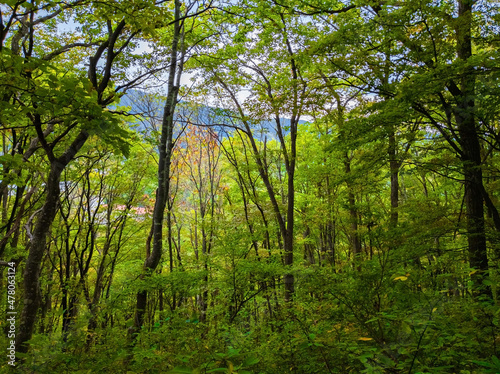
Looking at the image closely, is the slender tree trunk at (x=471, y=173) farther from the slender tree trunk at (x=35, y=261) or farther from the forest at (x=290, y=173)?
the slender tree trunk at (x=35, y=261)

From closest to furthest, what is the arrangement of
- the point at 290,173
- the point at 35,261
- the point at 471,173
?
1. the point at 35,261
2. the point at 471,173
3. the point at 290,173

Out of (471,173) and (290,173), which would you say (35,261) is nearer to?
(290,173)

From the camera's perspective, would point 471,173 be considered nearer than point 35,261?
No

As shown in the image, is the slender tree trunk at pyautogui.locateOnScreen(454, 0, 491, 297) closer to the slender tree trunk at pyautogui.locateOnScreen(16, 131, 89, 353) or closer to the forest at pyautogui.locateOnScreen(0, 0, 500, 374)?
the forest at pyautogui.locateOnScreen(0, 0, 500, 374)

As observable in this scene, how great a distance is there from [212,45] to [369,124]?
635 cm

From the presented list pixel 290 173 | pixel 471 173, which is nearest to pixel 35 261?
pixel 290 173

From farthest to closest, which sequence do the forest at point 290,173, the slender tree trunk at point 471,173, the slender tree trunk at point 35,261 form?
the slender tree trunk at point 471,173, the slender tree trunk at point 35,261, the forest at point 290,173

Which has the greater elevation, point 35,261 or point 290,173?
point 290,173

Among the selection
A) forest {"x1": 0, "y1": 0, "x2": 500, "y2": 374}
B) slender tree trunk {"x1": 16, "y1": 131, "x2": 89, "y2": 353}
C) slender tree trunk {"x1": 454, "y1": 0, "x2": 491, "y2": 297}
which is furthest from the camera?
slender tree trunk {"x1": 454, "y1": 0, "x2": 491, "y2": 297}

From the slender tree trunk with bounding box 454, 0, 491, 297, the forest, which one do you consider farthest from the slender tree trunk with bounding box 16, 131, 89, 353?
the slender tree trunk with bounding box 454, 0, 491, 297

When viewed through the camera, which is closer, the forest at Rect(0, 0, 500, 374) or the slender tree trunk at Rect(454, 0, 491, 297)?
the forest at Rect(0, 0, 500, 374)

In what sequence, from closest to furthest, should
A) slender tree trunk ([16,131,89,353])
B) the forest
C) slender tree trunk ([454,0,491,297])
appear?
1. the forest
2. slender tree trunk ([16,131,89,353])
3. slender tree trunk ([454,0,491,297])

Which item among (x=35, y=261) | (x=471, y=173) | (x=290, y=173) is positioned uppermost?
(x=290, y=173)

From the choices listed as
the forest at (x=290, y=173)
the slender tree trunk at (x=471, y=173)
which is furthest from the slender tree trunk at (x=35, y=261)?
the slender tree trunk at (x=471, y=173)
